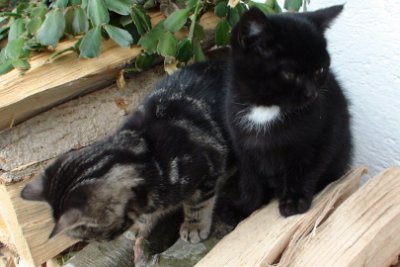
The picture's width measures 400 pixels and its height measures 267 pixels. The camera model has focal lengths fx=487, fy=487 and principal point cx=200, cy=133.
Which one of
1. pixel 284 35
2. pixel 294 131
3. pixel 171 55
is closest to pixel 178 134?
pixel 171 55

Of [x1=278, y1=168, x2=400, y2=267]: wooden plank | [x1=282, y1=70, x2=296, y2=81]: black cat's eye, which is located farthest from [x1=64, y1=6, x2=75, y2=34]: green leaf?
[x1=278, y1=168, x2=400, y2=267]: wooden plank

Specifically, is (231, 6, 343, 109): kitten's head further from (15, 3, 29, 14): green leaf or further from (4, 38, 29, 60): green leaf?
(15, 3, 29, 14): green leaf

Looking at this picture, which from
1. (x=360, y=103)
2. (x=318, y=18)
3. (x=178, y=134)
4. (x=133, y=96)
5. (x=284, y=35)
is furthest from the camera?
(x=133, y=96)

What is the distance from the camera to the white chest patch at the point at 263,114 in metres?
1.38

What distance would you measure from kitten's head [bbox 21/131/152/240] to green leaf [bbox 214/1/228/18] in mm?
636

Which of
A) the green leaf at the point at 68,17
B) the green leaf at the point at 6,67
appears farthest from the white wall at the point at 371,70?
the green leaf at the point at 6,67

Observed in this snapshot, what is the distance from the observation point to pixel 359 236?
129 centimetres

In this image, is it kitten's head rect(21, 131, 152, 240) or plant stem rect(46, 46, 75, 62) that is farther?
plant stem rect(46, 46, 75, 62)

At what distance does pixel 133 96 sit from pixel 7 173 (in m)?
0.56

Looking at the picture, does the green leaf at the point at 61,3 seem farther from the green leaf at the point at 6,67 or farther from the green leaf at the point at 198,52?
the green leaf at the point at 198,52

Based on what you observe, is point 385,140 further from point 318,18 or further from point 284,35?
point 284,35

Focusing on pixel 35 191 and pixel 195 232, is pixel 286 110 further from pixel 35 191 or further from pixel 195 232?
pixel 35 191

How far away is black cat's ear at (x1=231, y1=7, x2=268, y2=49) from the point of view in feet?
3.90

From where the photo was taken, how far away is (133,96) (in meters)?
1.95
